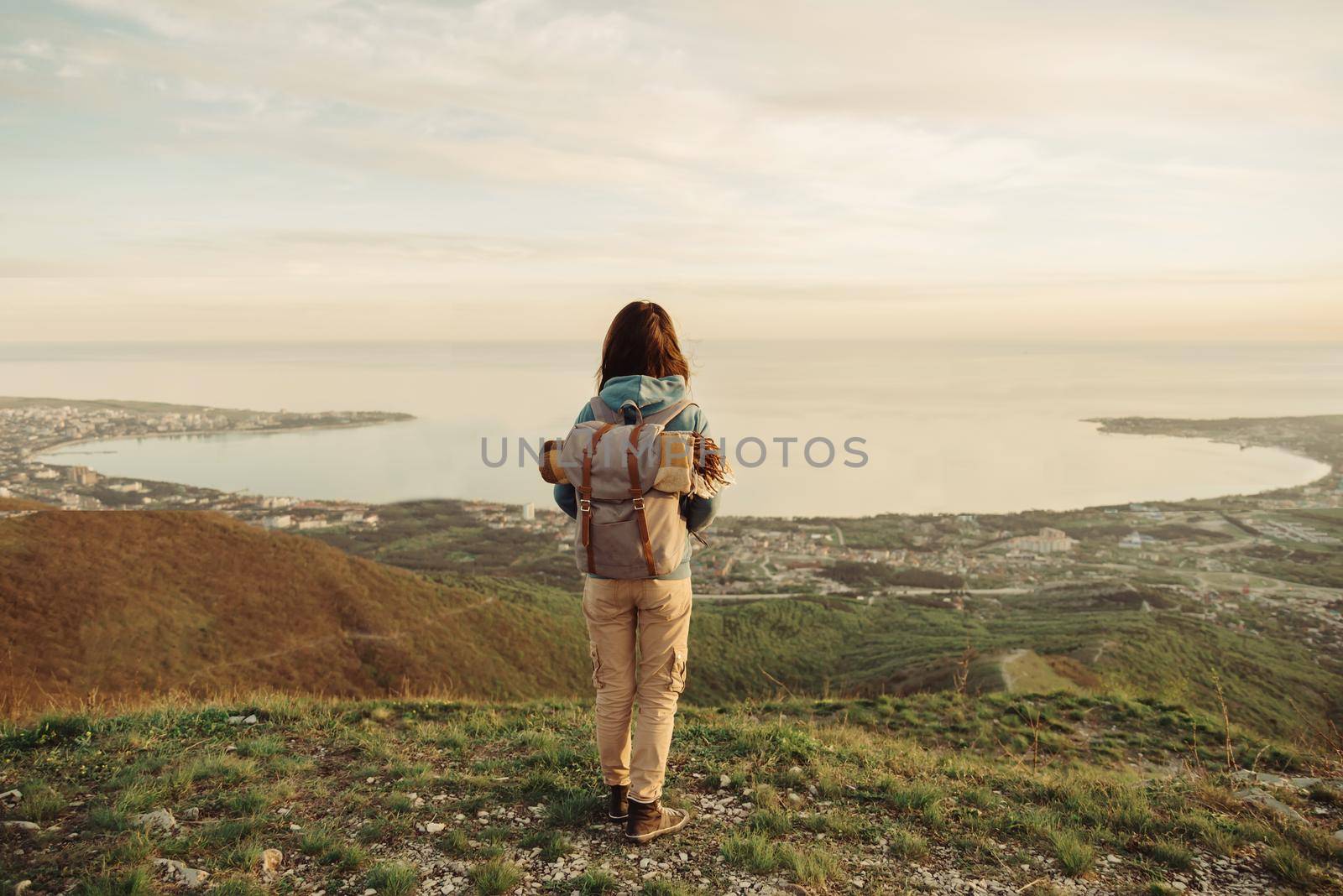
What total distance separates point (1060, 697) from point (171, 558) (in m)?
16.0

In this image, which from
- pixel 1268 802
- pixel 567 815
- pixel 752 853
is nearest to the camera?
pixel 752 853

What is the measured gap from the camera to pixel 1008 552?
124 ft

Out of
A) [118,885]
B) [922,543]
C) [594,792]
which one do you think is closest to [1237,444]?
[922,543]

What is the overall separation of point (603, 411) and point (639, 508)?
46cm

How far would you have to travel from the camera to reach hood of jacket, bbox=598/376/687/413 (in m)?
2.88

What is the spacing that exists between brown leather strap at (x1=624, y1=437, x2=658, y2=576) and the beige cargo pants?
0.11 metres

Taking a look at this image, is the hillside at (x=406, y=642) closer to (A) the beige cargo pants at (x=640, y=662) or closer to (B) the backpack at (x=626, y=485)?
(A) the beige cargo pants at (x=640, y=662)

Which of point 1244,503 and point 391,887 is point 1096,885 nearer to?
point 391,887

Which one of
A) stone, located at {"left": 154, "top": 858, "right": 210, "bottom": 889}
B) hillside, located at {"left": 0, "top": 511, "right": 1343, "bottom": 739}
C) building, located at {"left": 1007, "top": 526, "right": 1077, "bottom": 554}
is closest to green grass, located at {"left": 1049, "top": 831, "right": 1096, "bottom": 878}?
stone, located at {"left": 154, "top": 858, "right": 210, "bottom": 889}

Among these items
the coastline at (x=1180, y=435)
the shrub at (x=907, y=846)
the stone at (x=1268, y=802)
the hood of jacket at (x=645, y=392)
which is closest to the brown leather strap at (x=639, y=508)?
the hood of jacket at (x=645, y=392)

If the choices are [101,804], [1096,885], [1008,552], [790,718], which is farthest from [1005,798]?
[1008,552]

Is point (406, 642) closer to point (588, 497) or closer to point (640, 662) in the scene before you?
point (640, 662)

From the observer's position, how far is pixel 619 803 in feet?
10.7

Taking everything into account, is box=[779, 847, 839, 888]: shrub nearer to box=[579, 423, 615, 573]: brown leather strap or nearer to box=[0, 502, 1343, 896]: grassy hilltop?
box=[0, 502, 1343, 896]: grassy hilltop
